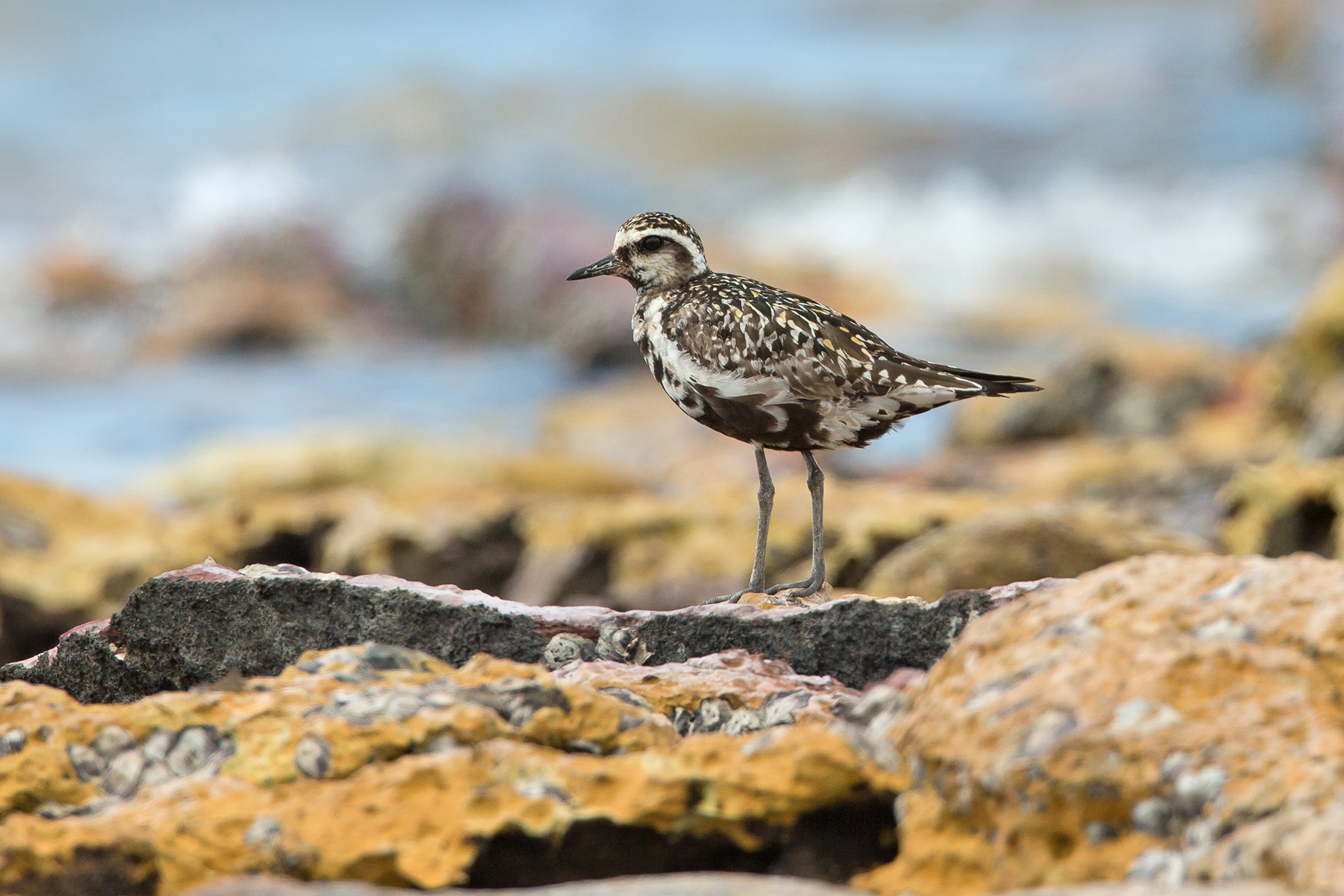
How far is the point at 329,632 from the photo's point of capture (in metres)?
4.41

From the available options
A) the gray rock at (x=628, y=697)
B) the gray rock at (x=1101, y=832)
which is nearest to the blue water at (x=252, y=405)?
the gray rock at (x=628, y=697)

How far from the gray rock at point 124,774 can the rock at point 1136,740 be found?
6.03 feet

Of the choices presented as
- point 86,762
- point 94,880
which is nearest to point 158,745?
point 86,762

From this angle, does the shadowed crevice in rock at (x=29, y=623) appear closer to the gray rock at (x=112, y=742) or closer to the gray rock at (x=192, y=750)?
the gray rock at (x=112, y=742)

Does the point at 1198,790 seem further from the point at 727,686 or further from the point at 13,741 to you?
the point at 13,741

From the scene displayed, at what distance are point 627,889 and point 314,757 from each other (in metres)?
0.98

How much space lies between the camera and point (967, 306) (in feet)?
79.6

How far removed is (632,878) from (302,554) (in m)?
7.79

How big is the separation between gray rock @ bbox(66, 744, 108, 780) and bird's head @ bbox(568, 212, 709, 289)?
3531 mm

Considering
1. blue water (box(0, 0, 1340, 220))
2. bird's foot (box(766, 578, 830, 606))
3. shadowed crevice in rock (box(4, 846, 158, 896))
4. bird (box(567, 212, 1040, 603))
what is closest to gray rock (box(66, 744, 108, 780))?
shadowed crevice in rock (box(4, 846, 158, 896))

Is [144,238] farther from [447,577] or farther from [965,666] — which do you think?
[965,666]

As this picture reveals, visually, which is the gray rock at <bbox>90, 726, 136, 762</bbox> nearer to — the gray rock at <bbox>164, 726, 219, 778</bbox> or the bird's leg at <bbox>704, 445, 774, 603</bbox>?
the gray rock at <bbox>164, 726, 219, 778</bbox>

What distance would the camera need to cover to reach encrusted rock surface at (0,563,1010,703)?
4355mm

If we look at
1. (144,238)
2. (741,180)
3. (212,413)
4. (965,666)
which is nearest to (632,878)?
(965,666)
